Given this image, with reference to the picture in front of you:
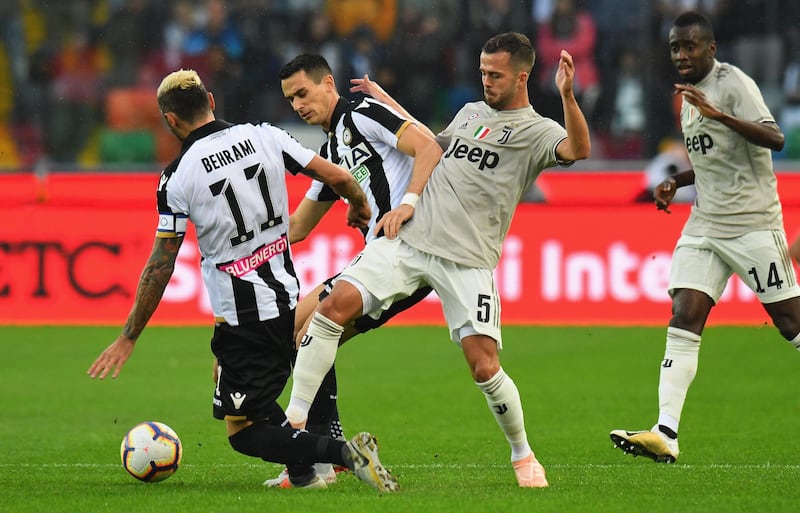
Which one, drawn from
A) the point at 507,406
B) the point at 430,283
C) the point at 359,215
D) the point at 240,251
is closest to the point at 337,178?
the point at 359,215

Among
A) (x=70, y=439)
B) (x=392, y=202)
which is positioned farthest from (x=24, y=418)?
(x=392, y=202)

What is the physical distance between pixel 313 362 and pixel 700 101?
242 cm

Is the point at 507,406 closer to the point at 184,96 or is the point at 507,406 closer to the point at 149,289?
the point at 149,289

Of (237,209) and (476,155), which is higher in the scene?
(476,155)

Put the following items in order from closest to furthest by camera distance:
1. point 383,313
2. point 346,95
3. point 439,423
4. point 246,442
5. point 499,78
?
point 246,442
point 499,78
point 383,313
point 439,423
point 346,95

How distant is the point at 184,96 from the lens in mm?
5926

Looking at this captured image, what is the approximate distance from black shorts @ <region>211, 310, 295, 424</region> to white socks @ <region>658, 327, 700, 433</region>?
225 cm

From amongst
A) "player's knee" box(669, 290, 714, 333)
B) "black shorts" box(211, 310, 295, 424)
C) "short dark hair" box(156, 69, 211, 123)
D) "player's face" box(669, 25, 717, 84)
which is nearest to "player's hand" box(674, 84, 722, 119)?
"player's face" box(669, 25, 717, 84)

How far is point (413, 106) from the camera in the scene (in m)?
16.7

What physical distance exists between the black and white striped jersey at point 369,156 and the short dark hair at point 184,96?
108 centimetres

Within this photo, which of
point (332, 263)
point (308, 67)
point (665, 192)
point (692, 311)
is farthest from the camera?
point (332, 263)

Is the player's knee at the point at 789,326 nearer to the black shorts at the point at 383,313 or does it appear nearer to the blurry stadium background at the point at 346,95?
the black shorts at the point at 383,313

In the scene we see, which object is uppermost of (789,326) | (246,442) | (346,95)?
(346,95)

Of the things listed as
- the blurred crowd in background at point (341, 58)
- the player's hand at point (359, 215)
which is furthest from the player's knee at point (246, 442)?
the blurred crowd in background at point (341, 58)
